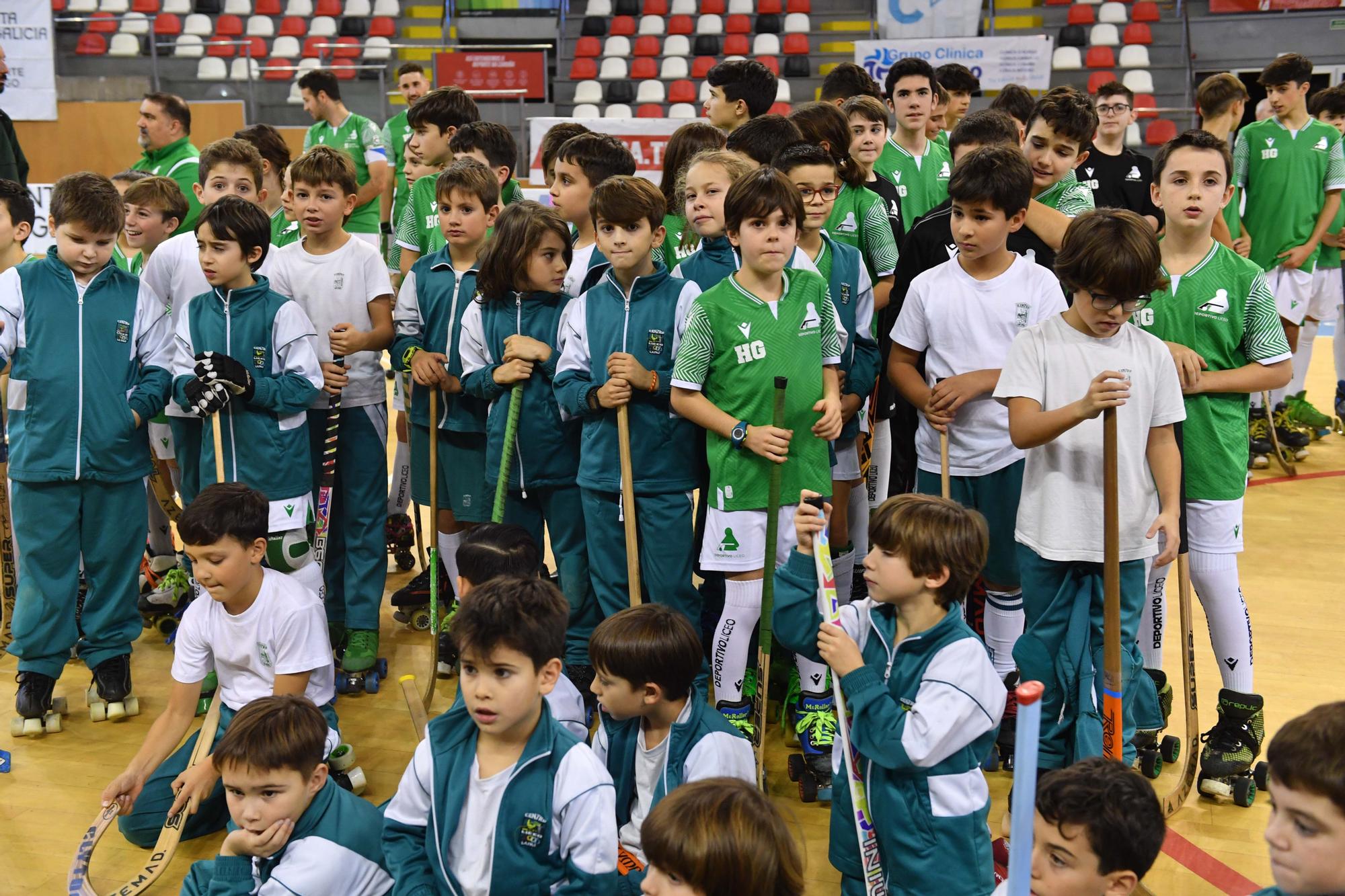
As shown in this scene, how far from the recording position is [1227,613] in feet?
11.1

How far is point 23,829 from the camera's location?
10.7 feet

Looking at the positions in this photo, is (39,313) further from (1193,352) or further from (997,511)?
(1193,352)

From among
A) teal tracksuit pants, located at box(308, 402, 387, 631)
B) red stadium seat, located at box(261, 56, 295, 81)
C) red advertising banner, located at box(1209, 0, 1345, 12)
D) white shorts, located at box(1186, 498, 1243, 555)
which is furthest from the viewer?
red stadium seat, located at box(261, 56, 295, 81)

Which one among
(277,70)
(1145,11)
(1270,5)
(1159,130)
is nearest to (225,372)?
(277,70)

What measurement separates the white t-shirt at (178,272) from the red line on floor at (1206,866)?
3.33 m

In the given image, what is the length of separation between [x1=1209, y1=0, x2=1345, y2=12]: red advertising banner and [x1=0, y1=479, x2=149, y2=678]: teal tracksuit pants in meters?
13.3

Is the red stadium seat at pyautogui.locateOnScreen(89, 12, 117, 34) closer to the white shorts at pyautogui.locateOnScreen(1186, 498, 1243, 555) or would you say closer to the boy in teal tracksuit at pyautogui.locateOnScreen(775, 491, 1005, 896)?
the white shorts at pyautogui.locateOnScreen(1186, 498, 1243, 555)

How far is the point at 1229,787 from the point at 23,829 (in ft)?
10.7

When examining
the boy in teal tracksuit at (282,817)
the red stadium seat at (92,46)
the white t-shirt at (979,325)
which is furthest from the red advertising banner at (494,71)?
the boy in teal tracksuit at (282,817)

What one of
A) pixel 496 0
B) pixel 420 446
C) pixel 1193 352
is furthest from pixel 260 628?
pixel 496 0

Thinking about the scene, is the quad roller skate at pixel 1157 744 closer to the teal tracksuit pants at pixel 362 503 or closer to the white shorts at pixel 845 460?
the white shorts at pixel 845 460

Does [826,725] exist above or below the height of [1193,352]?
below

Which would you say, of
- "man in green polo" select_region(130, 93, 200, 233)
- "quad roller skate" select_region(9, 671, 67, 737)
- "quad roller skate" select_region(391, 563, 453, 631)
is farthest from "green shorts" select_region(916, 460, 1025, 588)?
"man in green polo" select_region(130, 93, 200, 233)

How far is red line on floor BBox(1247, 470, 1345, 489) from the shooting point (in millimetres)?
6555
